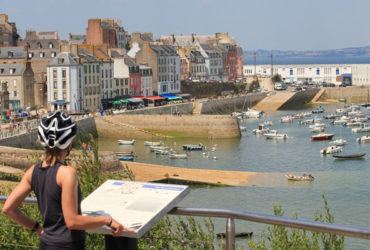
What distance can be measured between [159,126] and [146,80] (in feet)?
68.9

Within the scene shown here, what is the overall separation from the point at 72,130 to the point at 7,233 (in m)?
3.19

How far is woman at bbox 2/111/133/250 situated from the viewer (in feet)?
14.9

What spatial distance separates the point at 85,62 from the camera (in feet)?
218

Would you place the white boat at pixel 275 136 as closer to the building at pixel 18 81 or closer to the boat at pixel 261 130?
the boat at pixel 261 130

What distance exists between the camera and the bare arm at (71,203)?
4.51 meters

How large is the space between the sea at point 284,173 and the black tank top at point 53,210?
12363 mm

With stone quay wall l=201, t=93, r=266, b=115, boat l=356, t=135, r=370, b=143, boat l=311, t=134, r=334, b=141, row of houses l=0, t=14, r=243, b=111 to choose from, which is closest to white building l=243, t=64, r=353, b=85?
row of houses l=0, t=14, r=243, b=111

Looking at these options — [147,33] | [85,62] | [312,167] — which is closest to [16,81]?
[85,62]

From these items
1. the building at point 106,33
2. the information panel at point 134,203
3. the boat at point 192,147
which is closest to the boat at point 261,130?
the boat at point 192,147

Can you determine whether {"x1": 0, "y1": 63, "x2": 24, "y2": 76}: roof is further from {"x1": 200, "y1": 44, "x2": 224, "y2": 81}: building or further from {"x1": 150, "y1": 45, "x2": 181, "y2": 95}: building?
{"x1": 200, "y1": 44, "x2": 224, "y2": 81}: building

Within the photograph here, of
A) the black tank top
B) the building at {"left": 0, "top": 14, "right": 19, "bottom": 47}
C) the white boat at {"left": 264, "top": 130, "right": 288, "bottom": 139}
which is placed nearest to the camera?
the black tank top

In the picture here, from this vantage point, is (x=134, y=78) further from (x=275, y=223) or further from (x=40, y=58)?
(x=275, y=223)

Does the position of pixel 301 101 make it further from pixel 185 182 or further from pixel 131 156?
pixel 185 182

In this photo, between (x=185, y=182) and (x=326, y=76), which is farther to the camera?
(x=326, y=76)
